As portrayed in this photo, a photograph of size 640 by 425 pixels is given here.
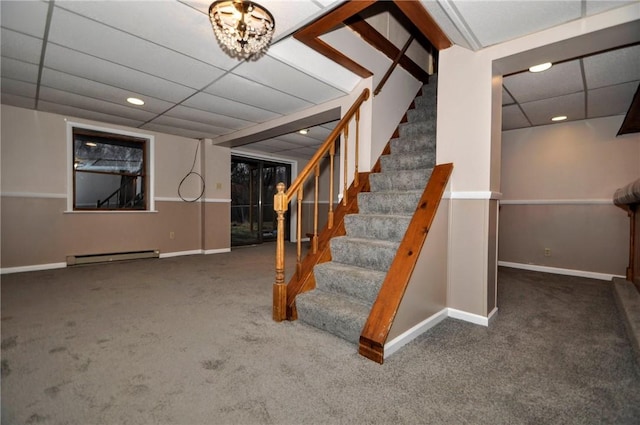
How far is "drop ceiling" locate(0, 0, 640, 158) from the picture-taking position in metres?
1.87

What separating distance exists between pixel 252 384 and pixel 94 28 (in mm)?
2669

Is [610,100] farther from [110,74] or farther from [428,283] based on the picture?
[110,74]

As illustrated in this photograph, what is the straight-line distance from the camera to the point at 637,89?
2971mm

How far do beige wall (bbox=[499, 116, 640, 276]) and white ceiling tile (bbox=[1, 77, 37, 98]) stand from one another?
6.41 metres

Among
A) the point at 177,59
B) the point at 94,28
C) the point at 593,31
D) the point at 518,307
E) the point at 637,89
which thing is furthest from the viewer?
the point at 637,89

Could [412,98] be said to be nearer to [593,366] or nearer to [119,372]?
[593,366]

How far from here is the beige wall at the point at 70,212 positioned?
Answer: 374cm

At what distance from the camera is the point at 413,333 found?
2.01m

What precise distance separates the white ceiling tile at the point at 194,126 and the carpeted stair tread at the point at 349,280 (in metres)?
3.33

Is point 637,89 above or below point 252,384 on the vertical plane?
above

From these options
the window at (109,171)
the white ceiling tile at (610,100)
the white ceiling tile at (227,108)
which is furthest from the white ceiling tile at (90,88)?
the white ceiling tile at (610,100)

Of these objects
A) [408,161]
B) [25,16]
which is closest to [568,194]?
[408,161]

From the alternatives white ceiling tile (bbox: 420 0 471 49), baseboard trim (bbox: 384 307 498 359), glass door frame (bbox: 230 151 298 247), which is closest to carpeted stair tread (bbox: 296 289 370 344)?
baseboard trim (bbox: 384 307 498 359)

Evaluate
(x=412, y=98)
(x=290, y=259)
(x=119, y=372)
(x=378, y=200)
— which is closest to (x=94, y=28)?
(x=119, y=372)
